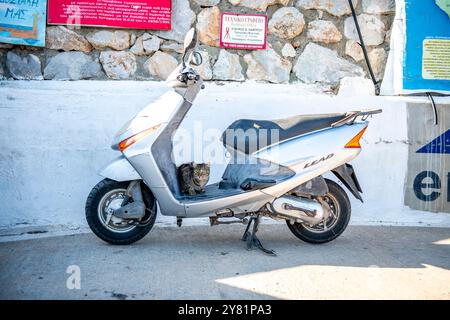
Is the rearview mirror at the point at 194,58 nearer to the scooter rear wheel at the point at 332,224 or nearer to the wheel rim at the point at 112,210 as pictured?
the wheel rim at the point at 112,210

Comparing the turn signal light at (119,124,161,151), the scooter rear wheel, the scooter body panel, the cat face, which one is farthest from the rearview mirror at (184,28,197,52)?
the scooter rear wheel

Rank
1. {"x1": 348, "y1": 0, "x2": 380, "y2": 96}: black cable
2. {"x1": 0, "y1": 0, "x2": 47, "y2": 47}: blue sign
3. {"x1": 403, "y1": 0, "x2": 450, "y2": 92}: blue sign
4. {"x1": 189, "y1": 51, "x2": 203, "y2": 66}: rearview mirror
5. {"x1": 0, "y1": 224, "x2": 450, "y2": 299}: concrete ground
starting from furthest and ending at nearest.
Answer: {"x1": 348, "y1": 0, "x2": 380, "y2": 96}: black cable, {"x1": 403, "y1": 0, "x2": 450, "y2": 92}: blue sign, {"x1": 0, "y1": 0, "x2": 47, "y2": 47}: blue sign, {"x1": 189, "y1": 51, "x2": 203, "y2": 66}: rearview mirror, {"x1": 0, "y1": 224, "x2": 450, "y2": 299}: concrete ground

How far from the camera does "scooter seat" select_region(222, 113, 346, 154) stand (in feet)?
14.4

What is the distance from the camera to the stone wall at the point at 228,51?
5758 mm

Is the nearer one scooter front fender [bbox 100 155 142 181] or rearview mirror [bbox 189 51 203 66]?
scooter front fender [bbox 100 155 142 181]

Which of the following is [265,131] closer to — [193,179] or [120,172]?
[193,179]

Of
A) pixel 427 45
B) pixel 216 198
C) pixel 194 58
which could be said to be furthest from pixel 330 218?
pixel 427 45

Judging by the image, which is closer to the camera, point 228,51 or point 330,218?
point 330,218

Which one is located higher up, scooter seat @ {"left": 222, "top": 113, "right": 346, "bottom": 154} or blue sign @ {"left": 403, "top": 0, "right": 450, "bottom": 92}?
blue sign @ {"left": 403, "top": 0, "right": 450, "bottom": 92}

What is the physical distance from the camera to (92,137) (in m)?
5.42

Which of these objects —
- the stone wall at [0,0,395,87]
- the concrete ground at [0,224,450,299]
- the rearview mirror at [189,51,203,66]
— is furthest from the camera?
the stone wall at [0,0,395,87]

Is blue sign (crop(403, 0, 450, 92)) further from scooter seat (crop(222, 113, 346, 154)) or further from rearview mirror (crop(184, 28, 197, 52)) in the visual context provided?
rearview mirror (crop(184, 28, 197, 52))

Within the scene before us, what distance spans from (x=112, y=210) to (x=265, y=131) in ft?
4.58
